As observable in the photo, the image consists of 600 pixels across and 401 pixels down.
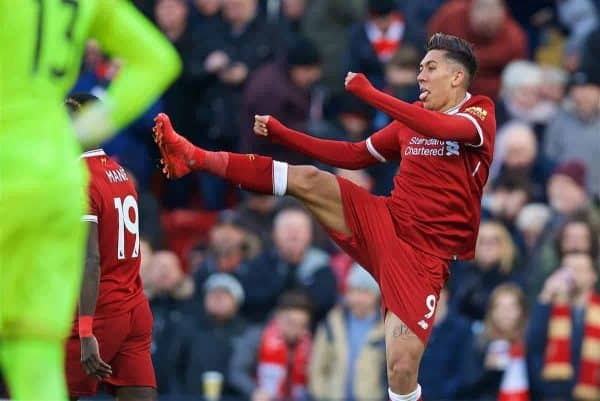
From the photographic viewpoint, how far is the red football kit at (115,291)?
922 centimetres

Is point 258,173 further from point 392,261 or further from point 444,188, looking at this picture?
point 444,188

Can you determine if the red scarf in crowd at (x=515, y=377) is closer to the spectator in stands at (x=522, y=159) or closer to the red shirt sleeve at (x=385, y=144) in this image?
the spectator in stands at (x=522, y=159)

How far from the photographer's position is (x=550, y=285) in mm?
13109

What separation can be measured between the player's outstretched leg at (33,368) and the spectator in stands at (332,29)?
29.2 ft

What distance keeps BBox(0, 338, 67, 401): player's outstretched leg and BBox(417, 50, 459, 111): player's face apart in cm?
343

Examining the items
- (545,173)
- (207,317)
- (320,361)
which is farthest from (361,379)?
(545,173)

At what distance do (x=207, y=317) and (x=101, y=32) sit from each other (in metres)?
6.51

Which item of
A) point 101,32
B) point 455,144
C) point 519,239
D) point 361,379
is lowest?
point 361,379

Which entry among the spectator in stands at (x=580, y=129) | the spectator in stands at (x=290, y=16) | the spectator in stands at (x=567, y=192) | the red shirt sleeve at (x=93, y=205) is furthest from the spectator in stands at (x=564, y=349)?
the red shirt sleeve at (x=93, y=205)

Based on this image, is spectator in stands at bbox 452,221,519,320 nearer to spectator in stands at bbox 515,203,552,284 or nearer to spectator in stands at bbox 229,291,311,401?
spectator in stands at bbox 515,203,552,284

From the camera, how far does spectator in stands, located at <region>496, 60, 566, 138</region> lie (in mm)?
15070

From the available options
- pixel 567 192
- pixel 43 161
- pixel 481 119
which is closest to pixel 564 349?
pixel 567 192

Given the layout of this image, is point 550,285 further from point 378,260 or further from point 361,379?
point 378,260

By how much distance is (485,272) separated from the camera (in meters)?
13.5
